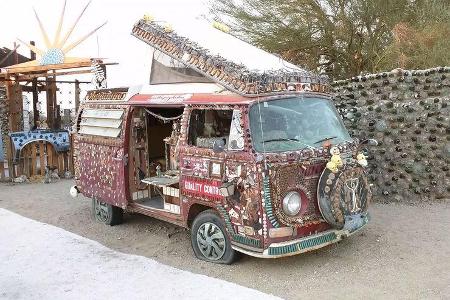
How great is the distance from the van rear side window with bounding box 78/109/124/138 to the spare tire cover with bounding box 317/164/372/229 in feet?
11.0

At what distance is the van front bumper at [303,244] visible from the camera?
16.8 ft

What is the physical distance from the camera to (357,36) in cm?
1202

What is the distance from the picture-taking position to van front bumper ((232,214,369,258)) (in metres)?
5.12

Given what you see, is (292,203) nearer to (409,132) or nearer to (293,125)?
(293,125)

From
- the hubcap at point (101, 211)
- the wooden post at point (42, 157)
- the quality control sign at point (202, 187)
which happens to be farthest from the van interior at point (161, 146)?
the wooden post at point (42, 157)

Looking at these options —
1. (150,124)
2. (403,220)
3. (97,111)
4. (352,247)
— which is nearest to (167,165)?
(150,124)

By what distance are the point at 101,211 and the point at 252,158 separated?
397 centimetres

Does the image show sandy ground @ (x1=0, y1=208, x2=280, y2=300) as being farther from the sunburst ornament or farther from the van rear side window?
the sunburst ornament

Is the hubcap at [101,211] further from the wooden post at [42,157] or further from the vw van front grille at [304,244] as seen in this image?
the wooden post at [42,157]

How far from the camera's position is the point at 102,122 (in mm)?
7707

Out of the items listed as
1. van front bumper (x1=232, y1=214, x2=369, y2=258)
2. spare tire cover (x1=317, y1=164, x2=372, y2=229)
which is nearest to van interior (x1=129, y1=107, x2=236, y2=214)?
spare tire cover (x1=317, y1=164, x2=372, y2=229)

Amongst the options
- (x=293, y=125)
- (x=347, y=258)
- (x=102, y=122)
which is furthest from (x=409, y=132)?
(x=102, y=122)

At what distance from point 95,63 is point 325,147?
542 centimetres

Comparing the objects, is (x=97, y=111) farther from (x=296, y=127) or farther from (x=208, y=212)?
(x=296, y=127)
